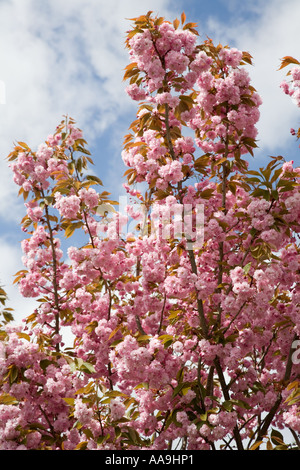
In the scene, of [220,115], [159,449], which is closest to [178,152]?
[220,115]

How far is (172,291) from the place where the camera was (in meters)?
4.28

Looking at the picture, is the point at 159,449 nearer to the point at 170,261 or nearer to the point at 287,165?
the point at 170,261

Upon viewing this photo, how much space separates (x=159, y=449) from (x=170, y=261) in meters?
1.66

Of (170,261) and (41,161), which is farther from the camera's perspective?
(41,161)

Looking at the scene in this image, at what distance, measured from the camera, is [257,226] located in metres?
4.19

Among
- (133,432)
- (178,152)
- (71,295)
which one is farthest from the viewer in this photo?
(71,295)

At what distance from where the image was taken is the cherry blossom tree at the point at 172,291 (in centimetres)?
407

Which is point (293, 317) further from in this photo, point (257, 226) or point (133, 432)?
point (133, 432)

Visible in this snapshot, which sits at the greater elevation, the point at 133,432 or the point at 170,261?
the point at 170,261

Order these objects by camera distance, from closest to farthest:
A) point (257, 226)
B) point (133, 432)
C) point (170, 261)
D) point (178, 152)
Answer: point (133, 432)
point (257, 226)
point (170, 261)
point (178, 152)

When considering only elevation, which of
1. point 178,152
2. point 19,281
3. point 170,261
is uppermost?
point 178,152

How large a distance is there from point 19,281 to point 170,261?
2.03 m

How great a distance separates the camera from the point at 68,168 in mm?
5512

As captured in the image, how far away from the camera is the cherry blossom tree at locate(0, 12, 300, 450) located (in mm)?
4066
